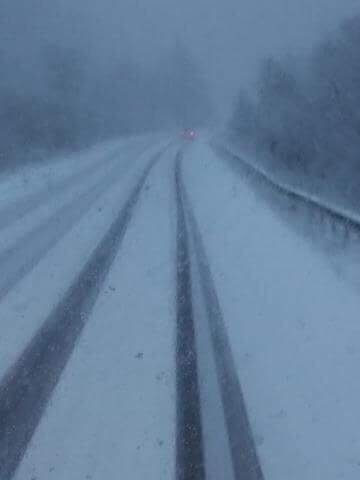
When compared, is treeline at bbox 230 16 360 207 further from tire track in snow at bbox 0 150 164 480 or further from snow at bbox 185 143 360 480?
tire track in snow at bbox 0 150 164 480

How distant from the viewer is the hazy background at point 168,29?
50062 mm

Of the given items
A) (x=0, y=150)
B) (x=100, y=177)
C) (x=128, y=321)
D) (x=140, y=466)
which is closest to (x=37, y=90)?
(x=0, y=150)

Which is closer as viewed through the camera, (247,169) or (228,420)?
(228,420)

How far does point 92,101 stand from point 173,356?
59046 mm

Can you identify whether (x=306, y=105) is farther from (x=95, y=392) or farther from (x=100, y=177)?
(x=95, y=392)

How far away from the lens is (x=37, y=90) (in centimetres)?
4850

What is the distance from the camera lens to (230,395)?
671 centimetres

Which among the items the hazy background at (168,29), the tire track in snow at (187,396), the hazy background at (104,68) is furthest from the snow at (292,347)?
the hazy background at (168,29)

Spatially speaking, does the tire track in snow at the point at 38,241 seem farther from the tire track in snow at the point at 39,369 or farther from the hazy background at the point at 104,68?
the hazy background at the point at 104,68

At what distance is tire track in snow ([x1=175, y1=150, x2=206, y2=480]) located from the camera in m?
5.49

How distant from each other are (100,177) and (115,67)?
54.6m

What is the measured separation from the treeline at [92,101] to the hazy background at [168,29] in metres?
2.85

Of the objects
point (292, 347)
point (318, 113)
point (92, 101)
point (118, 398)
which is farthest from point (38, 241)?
point (92, 101)

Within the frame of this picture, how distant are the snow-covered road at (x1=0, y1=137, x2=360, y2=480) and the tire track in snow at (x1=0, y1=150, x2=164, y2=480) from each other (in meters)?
0.02
